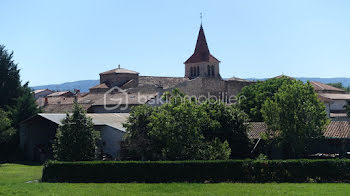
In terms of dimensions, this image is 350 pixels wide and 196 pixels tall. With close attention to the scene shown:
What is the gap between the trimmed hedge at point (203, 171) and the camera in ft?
83.1

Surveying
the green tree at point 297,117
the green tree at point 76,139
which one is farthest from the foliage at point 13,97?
the green tree at point 297,117

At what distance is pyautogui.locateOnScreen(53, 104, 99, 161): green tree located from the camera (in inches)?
1222

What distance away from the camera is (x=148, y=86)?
61094 mm

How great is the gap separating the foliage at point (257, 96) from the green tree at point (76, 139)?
20.3 metres

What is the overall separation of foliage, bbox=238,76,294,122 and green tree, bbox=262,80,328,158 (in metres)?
12.2

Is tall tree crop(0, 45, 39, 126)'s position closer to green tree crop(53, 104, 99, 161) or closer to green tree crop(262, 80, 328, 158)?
green tree crop(53, 104, 99, 161)

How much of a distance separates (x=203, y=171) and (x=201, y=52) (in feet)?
238

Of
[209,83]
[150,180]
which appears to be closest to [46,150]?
[150,180]

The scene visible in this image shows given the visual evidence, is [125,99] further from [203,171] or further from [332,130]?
[203,171]

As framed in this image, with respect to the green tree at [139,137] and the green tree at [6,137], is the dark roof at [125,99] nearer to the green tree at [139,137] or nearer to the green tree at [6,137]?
the green tree at [6,137]

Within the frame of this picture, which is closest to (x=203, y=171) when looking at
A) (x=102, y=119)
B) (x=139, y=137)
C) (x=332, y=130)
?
(x=139, y=137)

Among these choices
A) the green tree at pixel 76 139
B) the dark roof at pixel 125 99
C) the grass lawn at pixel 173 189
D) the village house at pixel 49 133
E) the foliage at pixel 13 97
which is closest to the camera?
the grass lawn at pixel 173 189

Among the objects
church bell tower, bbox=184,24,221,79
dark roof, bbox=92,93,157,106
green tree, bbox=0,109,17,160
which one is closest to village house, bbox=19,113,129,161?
green tree, bbox=0,109,17,160

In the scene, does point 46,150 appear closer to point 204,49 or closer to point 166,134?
point 166,134
